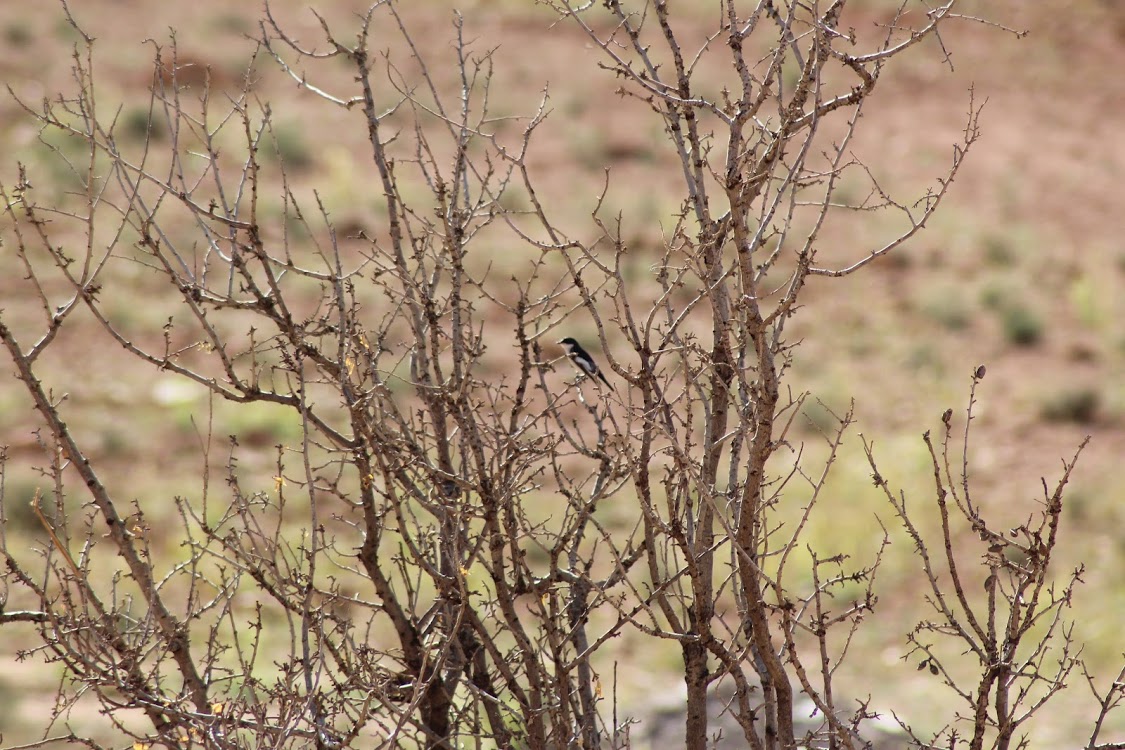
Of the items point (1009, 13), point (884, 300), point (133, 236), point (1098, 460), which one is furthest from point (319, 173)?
point (1009, 13)

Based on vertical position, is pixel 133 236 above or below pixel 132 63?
below

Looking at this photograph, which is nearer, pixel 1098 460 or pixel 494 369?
pixel 1098 460

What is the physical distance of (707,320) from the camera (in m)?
18.3

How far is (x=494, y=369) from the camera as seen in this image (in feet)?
53.9

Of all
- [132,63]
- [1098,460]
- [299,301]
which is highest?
[132,63]

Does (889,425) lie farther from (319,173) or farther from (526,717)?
(526,717)

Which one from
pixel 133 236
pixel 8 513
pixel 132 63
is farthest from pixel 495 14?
pixel 8 513

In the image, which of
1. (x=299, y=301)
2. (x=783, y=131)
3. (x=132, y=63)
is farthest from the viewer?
(x=132, y=63)

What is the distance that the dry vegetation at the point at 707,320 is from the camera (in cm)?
1126

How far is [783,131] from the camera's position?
3059 millimetres

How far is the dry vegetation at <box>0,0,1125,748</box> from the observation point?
11258mm

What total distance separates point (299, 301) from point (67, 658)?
46.9 feet

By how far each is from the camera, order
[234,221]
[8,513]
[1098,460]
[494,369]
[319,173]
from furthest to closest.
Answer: [319,173], [494,369], [1098,460], [8,513], [234,221]

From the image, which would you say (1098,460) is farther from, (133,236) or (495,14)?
(495,14)
